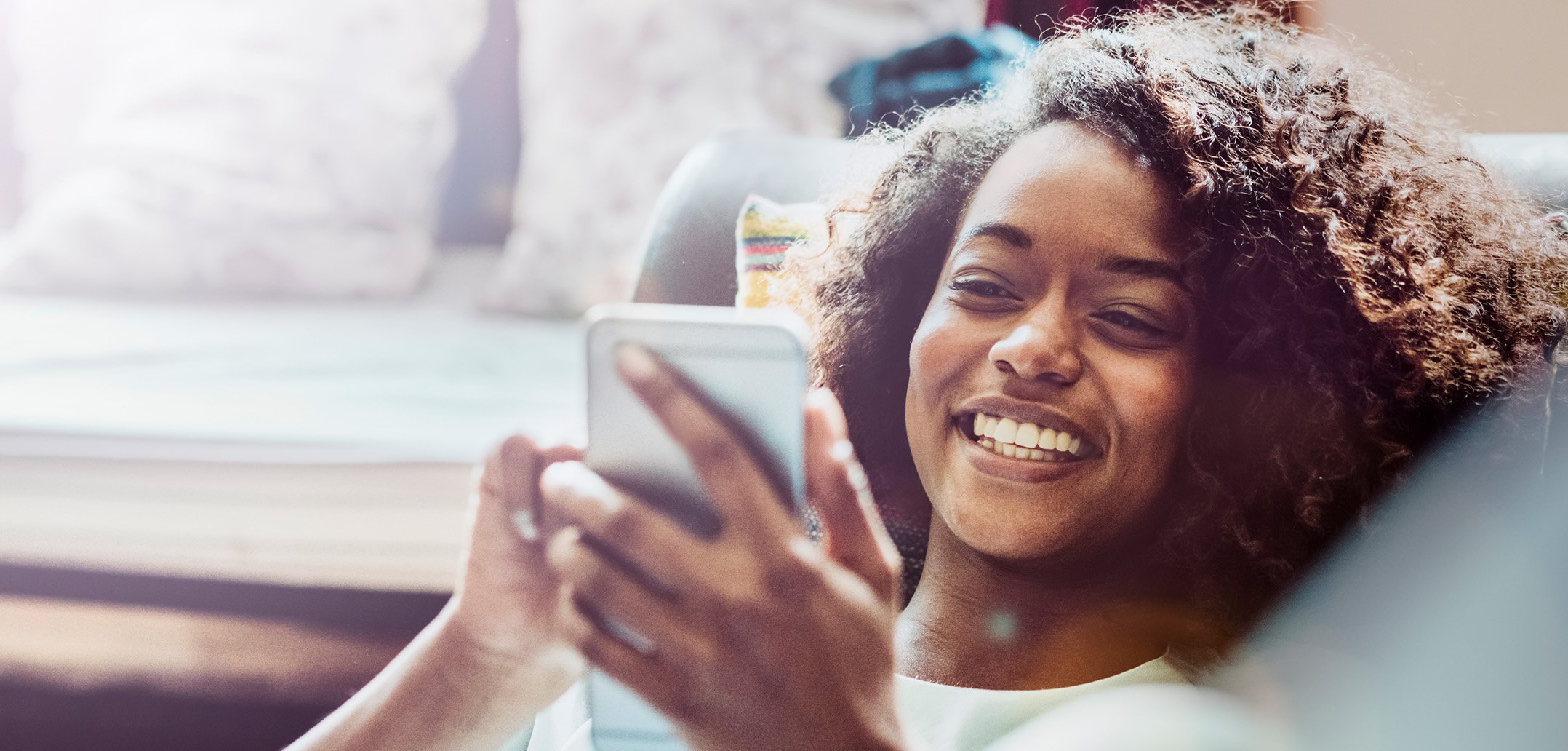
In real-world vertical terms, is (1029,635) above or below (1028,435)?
below

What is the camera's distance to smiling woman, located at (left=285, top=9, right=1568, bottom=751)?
493 millimetres

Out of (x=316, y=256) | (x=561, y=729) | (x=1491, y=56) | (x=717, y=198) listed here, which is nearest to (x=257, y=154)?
(x=316, y=256)

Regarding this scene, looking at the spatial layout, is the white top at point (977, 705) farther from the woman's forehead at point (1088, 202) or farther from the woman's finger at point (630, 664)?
the woman's forehead at point (1088, 202)

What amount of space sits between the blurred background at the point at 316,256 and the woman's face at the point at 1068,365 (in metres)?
0.48

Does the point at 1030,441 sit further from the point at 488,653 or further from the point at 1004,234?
the point at 488,653

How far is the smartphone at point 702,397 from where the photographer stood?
1.27ft

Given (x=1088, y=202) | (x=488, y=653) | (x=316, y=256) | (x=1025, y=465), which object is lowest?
(x=316, y=256)

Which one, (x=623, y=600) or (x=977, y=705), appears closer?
(x=623, y=600)

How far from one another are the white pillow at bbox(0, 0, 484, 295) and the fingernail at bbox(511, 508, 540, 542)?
990mm

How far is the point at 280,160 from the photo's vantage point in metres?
1.33

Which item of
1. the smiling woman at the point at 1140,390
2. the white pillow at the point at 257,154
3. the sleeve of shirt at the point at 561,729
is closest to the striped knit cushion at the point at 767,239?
the smiling woman at the point at 1140,390

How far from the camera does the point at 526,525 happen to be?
453mm

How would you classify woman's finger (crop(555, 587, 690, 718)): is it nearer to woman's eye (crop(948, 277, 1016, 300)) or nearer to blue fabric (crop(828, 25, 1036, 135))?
woman's eye (crop(948, 277, 1016, 300))

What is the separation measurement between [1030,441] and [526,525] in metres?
0.22
